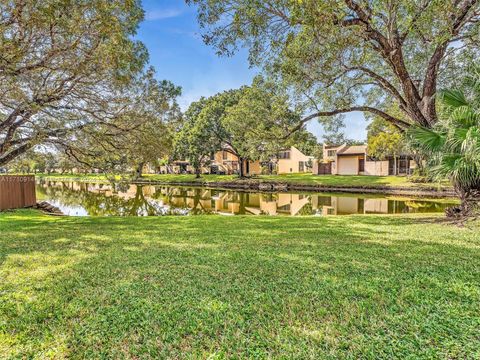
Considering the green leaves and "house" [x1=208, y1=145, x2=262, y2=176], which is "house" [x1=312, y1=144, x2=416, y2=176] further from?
the green leaves

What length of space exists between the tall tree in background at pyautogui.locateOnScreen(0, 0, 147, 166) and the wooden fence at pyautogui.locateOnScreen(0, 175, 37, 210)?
332 centimetres

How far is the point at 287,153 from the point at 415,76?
37092 mm

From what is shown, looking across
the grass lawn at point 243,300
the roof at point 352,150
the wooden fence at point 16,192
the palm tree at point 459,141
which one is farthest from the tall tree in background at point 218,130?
the grass lawn at point 243,300

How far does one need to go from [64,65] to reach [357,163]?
3849cm

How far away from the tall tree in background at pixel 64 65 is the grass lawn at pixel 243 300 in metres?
4.20

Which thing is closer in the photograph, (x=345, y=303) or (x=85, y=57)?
(x=345, y=303)

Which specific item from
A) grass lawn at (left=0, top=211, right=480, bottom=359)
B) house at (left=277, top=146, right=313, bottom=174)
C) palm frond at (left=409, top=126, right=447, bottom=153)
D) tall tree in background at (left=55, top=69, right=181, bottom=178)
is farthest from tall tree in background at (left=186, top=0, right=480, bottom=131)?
house at (left=277, top=146, right=313, bottom=174)

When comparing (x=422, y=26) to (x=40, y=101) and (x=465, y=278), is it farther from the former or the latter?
(x=40, y=101)

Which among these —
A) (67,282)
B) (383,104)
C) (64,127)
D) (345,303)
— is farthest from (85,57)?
(383,104)

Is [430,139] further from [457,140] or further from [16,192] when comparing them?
[16,192]

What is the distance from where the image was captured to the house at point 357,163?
116 feet

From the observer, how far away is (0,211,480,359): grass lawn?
97.7 inches

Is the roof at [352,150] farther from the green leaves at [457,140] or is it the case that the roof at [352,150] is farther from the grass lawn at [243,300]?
the grass lawn at [243,300]

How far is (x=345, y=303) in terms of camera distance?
3.14 metres
